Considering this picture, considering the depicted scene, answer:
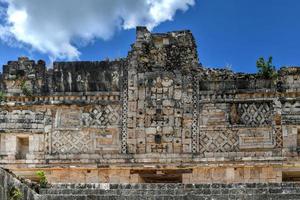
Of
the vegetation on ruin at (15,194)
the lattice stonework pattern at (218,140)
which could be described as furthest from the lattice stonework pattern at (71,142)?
the vegetation on ruin at (15,194)

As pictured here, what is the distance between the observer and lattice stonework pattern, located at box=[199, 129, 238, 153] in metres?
21.4

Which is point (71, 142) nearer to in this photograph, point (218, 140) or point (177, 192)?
Answer: point (218, 140)

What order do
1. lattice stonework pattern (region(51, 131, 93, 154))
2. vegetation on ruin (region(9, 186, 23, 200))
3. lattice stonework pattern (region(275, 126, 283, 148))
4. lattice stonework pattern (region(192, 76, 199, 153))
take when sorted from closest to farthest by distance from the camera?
vegetation on ruin (region(9, 186, 23, 200)), lattice stonework pattern (region(275, 126, 283, 148)), lattice stonework pattern (region(192, 76, 199, 153)), lattice stonework pattern (region(51, 131, 93, 154))

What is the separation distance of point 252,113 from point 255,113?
0.09m

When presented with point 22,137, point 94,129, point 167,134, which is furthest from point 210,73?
point 22,137

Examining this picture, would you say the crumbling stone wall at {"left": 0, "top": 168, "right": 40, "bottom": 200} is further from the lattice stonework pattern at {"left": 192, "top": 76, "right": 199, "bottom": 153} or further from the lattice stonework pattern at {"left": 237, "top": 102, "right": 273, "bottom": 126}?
the lattice stonework pattern at {"left": 237, "top": 102, "right": 273, "bottom": 126}

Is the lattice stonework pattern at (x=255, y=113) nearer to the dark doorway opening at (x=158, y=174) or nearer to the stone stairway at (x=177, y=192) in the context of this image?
the dark doorway opening at (x=158, y=174)

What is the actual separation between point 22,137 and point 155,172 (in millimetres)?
4265

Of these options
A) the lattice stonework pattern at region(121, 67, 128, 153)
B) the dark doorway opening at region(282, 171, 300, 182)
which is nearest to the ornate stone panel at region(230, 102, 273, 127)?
the dark doorway opening at region(282, 171, 300, 182)

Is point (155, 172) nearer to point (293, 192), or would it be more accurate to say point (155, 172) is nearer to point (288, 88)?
point (288, 88)

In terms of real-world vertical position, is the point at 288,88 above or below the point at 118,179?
above

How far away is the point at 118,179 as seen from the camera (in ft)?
70.7

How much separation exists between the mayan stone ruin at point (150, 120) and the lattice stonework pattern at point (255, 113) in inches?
1.2

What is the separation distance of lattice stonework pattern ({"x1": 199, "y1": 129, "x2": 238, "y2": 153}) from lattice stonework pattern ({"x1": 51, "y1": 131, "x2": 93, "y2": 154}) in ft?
11.2
